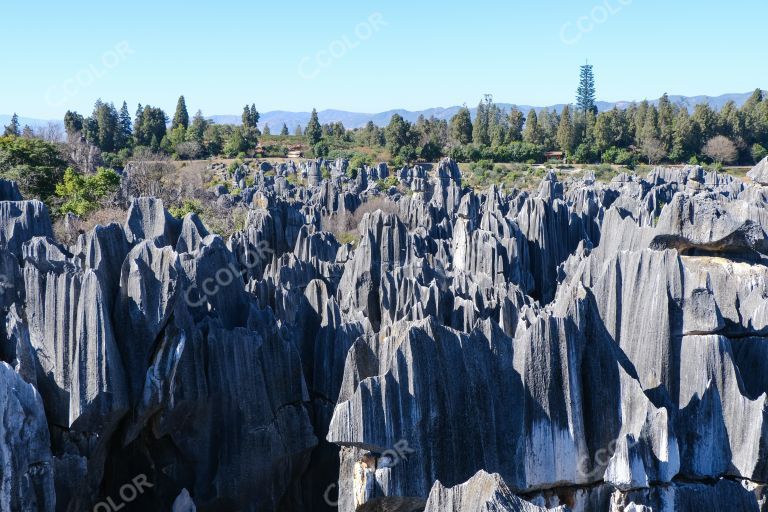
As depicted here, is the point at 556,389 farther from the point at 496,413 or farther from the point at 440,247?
the point at 440,247

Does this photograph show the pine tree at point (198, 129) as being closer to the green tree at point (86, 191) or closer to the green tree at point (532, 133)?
the green tree at point (532, 133)

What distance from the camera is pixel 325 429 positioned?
12.7m

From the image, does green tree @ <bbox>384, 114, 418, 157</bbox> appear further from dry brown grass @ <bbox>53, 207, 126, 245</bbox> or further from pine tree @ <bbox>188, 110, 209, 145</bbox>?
dry brown grass @ <bbox>53, 207, 126, 245</bbox>

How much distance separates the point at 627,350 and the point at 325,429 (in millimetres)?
5275

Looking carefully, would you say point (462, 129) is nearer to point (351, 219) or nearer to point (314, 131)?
point (314, 131)

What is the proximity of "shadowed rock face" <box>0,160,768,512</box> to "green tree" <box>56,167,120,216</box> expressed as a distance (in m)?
14.2

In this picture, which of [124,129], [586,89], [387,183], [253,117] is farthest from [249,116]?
[586,89]

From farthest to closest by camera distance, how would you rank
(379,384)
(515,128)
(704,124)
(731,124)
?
1. (515,128)
2. (731,124)
3. (704,124)
4. (379,384)

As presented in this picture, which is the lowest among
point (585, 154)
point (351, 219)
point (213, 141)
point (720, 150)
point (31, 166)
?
point (351, 219)

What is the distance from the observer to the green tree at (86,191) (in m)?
29.5

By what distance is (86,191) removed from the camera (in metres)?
→ 31.4

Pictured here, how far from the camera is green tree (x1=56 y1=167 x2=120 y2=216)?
2948 cm

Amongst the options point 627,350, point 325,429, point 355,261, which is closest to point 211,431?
point 325,429

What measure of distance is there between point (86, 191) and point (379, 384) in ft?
86.6
